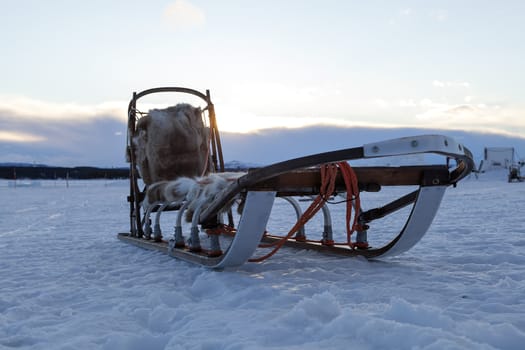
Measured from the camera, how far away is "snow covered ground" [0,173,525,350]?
6.74 feet

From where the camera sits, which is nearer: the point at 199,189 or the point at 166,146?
the point at 199,189

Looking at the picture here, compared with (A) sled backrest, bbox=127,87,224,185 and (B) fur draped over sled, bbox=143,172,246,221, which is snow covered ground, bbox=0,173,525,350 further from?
(A) sled backrest, bbox=127,87,224,185

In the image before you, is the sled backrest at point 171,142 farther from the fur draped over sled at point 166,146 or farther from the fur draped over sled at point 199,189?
the fur draped over sled at point 199,189

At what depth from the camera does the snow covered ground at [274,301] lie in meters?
2.05

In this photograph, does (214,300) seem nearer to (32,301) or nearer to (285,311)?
(285,311)

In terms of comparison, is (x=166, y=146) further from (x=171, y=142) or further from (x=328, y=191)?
(x=328, y=191)

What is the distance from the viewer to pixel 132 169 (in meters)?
5.70

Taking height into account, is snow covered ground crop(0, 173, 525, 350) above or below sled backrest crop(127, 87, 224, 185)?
below

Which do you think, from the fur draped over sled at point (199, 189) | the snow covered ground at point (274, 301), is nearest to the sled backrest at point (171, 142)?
the fur draped over sled at point (199, 189)

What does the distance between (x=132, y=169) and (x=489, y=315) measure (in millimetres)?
4404

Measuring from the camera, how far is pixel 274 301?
8.70 feet

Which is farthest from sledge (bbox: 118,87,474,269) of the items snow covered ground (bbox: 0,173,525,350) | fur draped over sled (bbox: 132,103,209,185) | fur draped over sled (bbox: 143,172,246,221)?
fur draped over sled (bbox: 132,103,209,185)

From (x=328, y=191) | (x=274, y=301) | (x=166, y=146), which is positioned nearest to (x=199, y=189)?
(x=328, y=191)

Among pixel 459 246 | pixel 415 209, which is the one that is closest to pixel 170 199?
pixel 415 209
